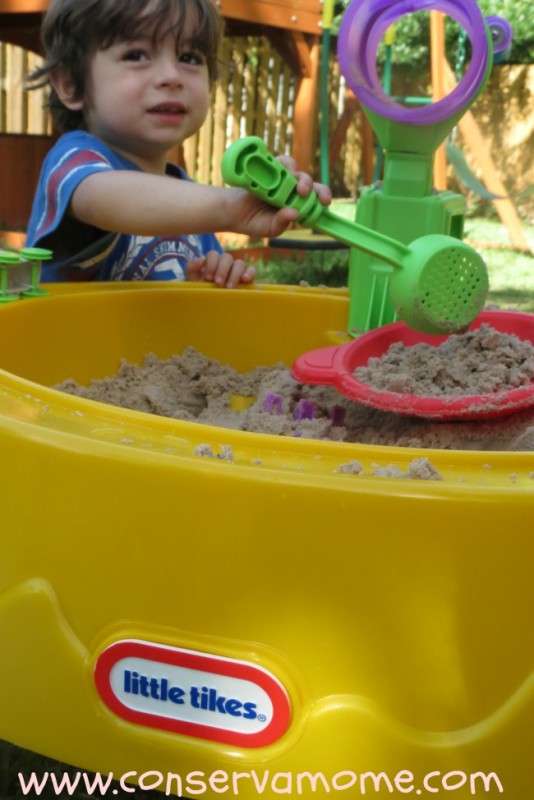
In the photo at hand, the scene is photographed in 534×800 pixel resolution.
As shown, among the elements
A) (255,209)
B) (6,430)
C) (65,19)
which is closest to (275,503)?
(6,430)

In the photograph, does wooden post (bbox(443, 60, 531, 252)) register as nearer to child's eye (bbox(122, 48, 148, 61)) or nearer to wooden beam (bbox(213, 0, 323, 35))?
wooden beam (bbox(213, 0, 323, 35))

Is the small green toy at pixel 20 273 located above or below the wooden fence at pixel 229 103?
below

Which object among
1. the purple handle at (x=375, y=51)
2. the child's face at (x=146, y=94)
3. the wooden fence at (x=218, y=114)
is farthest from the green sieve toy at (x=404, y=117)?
→ the wooden fence at (x=218, y=114)

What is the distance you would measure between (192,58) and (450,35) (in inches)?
207

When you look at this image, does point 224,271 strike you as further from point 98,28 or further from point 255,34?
point 255,34

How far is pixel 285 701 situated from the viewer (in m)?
0.56

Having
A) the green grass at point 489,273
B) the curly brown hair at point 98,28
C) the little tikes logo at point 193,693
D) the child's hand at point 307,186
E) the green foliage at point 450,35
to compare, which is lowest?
the green grass at point 489,273

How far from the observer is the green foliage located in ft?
19.1

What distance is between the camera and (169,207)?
3.24 feet

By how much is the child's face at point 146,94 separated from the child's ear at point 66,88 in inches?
1.5

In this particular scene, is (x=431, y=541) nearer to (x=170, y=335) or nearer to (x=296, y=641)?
(x=296, y=641)

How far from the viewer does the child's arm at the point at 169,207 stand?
86 centimetres

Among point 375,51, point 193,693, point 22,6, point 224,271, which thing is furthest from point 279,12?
point 193,693

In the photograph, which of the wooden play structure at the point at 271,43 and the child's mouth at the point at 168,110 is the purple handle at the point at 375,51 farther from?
the wooden play structure at the point at 271,43
